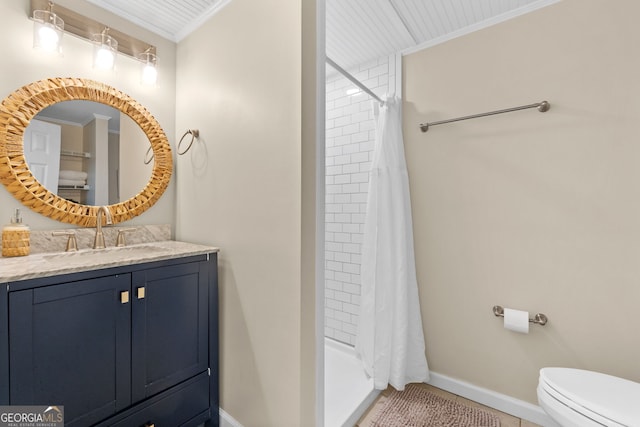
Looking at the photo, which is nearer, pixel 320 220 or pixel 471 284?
pixel 320 220

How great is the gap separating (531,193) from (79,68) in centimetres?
279

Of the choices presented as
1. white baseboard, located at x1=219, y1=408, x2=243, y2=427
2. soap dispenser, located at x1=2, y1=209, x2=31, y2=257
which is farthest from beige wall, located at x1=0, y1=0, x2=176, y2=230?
white baseboard, located at x1=219, y1=408, x2=243, y2=427

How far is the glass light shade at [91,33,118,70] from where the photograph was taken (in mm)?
1663

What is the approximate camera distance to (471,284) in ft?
6.35

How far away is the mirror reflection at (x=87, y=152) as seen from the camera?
154cm

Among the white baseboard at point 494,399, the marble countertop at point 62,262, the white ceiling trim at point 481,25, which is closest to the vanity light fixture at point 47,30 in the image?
the marble countertop at point 62,262

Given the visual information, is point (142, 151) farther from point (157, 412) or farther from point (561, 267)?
point (561, 267)

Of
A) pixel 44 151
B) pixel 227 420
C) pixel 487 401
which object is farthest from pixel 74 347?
pixel 487 401

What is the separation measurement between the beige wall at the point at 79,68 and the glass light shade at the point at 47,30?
8 centimetres

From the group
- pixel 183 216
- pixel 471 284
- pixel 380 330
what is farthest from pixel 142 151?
pixel 471 284

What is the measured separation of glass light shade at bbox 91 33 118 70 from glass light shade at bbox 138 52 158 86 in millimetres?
179

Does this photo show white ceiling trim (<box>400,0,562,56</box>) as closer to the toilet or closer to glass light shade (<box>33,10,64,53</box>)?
the toilet

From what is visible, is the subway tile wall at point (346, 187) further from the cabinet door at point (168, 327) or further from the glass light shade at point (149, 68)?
the glass light shade at point (149, 68)

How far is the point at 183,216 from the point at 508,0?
2.46 meters
